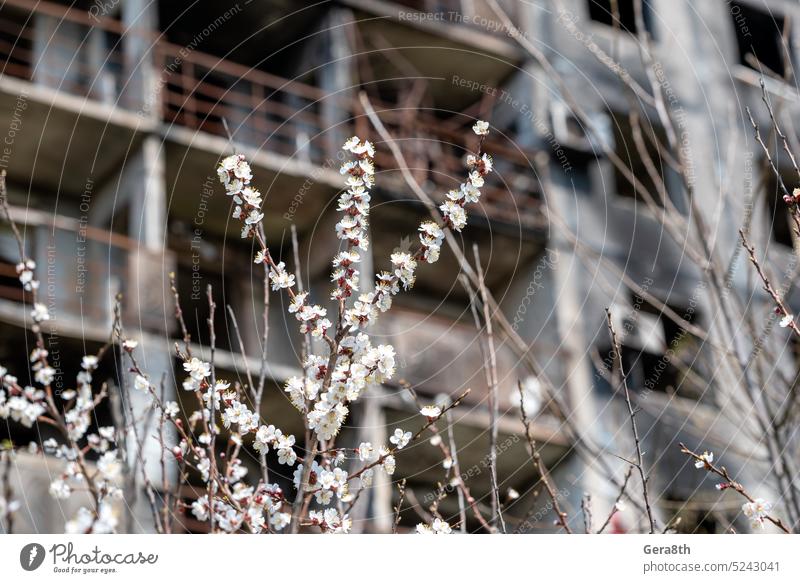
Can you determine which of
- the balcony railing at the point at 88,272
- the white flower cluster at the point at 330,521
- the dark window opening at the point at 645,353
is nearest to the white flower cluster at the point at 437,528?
the white flower cluster at the point at 330,521

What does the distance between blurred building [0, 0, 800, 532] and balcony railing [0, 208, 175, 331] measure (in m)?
0.01

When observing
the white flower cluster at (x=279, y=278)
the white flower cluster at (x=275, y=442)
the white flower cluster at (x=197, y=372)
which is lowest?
the white flower cluster at (x=275, y=442)

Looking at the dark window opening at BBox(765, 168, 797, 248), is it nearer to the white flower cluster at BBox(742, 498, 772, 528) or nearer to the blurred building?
the blurred building

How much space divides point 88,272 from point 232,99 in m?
1.58

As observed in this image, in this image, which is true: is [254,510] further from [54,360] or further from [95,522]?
[54,360]

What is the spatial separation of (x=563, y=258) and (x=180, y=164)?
8.05 feet

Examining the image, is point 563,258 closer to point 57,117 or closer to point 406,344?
point 406,344

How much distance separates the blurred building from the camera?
239 inches

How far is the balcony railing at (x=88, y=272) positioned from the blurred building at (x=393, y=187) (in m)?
0.01

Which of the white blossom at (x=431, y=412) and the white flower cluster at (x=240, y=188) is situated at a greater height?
the white flower cluster at (x=240, y=188)

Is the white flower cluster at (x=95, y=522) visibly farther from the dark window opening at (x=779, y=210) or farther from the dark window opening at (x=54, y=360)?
the dark window opening at (x=779, y=210)

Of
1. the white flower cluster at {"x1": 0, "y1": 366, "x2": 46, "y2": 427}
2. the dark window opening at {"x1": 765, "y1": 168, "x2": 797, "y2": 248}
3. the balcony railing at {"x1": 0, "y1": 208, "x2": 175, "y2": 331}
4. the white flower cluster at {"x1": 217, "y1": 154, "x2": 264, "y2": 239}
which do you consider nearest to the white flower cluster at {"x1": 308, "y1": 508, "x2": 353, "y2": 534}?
the white flower cluster at {"x1": 217, "y1": 154, "x2": 264, "y2": 239}

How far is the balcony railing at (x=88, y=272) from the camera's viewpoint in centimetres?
575

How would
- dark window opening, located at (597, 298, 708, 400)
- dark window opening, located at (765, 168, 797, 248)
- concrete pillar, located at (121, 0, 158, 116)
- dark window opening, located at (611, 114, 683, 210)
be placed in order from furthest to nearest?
dark window opening, located at (611, 114, 683, 210) → dark window opening, located at (597, 298, 708, 400) → dark window opening, located at (765, 168, 797, 248) → concrete pillar, located at (121, 0, 158, 116)
